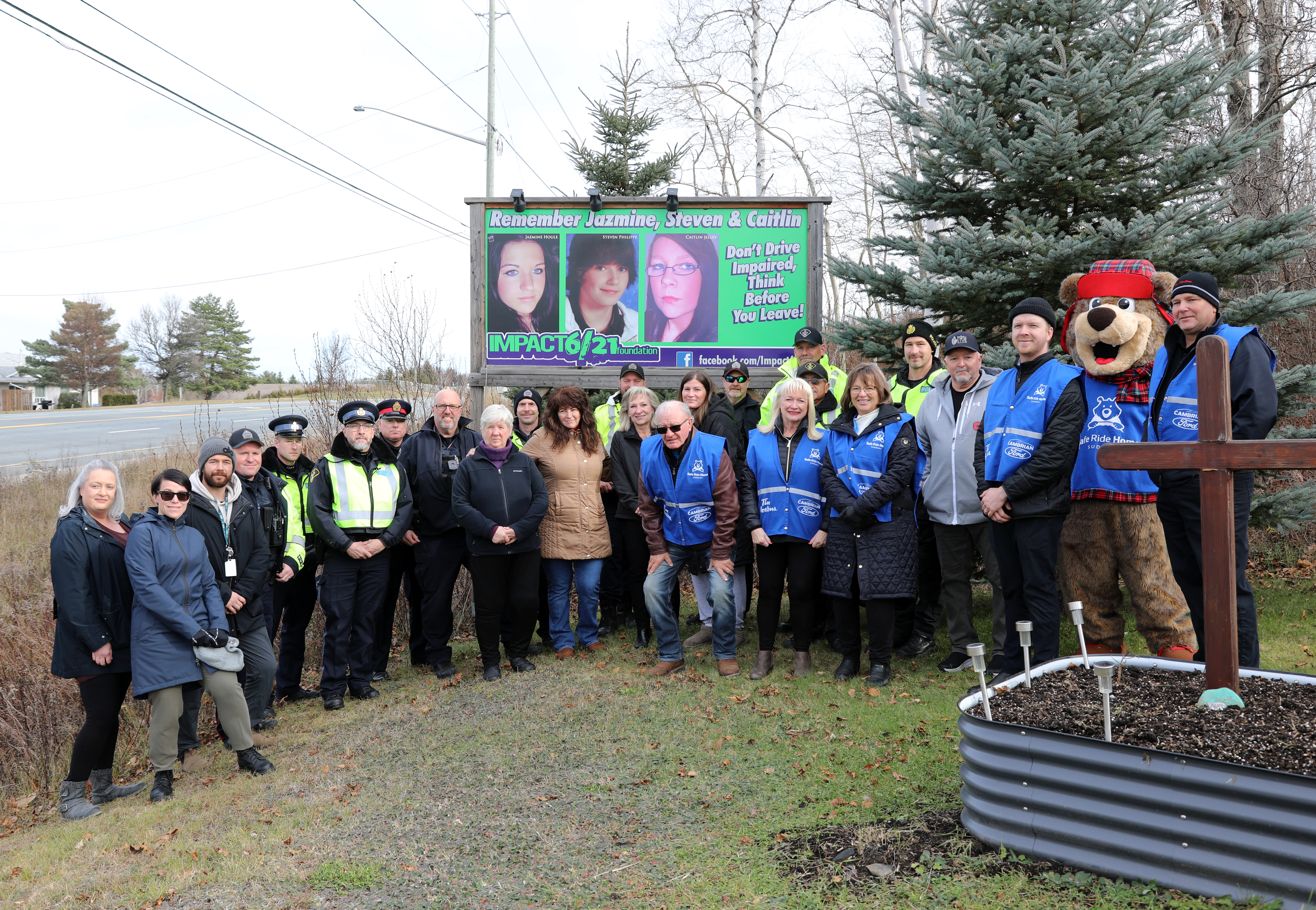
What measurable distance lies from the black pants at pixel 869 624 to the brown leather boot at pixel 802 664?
0.68 ft

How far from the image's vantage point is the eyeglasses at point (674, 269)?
30.8 ft

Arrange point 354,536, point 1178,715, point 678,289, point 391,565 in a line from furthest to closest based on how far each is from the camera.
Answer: point 678,289 < point 391,565 < point 354,536 < point 1178,715

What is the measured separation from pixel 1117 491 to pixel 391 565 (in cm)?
536

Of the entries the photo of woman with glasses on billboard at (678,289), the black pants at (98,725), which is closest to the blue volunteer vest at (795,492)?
the photo of woman with glasses on billboard at (678,289)

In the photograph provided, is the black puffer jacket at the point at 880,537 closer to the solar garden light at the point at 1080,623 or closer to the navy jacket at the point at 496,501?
the solar garden light at the point at 1080,623

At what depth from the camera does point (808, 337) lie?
7.60 metres

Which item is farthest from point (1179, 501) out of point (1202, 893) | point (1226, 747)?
point (1202, 893)

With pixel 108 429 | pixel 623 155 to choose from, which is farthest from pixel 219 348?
pixel 623 155

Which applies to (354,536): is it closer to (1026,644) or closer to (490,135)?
(1026,644)

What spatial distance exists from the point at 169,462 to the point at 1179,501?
17488 mm

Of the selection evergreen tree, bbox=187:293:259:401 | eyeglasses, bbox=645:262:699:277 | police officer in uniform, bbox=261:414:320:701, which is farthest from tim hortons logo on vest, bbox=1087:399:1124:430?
evergreen tree, bbox=187:293:259:401

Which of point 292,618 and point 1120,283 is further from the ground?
point 1120,283

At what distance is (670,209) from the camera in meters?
9.37

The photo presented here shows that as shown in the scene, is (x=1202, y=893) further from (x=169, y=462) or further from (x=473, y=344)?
(x=169, y=462)
